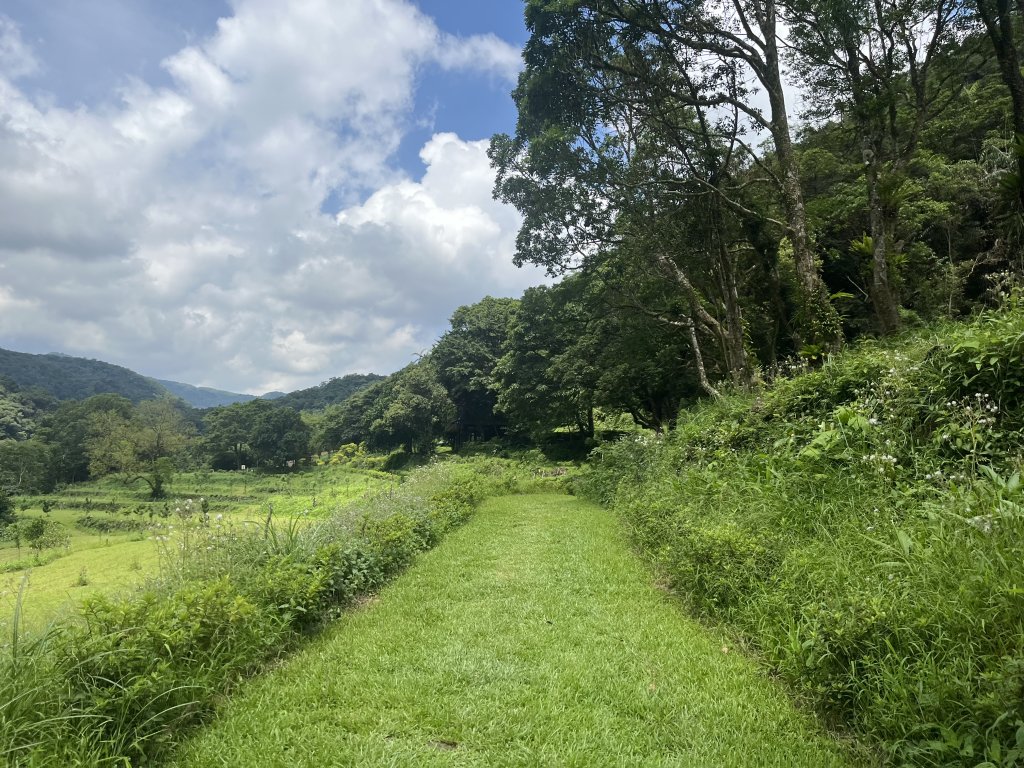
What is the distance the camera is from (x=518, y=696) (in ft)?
10.4

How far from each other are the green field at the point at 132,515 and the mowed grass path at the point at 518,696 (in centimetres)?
174

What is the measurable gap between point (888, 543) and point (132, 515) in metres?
42.9

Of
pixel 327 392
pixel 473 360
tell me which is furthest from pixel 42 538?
pixel 327 392

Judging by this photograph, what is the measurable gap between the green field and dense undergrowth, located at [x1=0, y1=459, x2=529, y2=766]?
1.59 ft

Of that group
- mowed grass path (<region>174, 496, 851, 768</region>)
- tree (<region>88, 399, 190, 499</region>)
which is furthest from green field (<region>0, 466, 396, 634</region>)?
mowed grass path (<region>174, 496, 851, 768</region>)

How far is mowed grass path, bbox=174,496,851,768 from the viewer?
2.62 m

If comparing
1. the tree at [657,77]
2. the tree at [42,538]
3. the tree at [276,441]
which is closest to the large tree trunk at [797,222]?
the tree at [657,77]

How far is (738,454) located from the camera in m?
6.99

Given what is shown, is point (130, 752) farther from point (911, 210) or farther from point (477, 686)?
point (911, 210)

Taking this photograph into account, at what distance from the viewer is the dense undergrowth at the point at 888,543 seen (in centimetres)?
229

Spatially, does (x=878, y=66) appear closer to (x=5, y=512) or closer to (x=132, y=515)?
(x=132, y=515)

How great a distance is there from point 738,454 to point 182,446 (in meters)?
67.7

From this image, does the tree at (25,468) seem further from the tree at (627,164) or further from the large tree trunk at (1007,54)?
the large tree trunk at (1007,54)

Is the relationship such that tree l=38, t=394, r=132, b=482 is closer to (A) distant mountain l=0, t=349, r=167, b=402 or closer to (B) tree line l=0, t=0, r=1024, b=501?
(B) tree line l=0, t=0, r=1024, b=501
